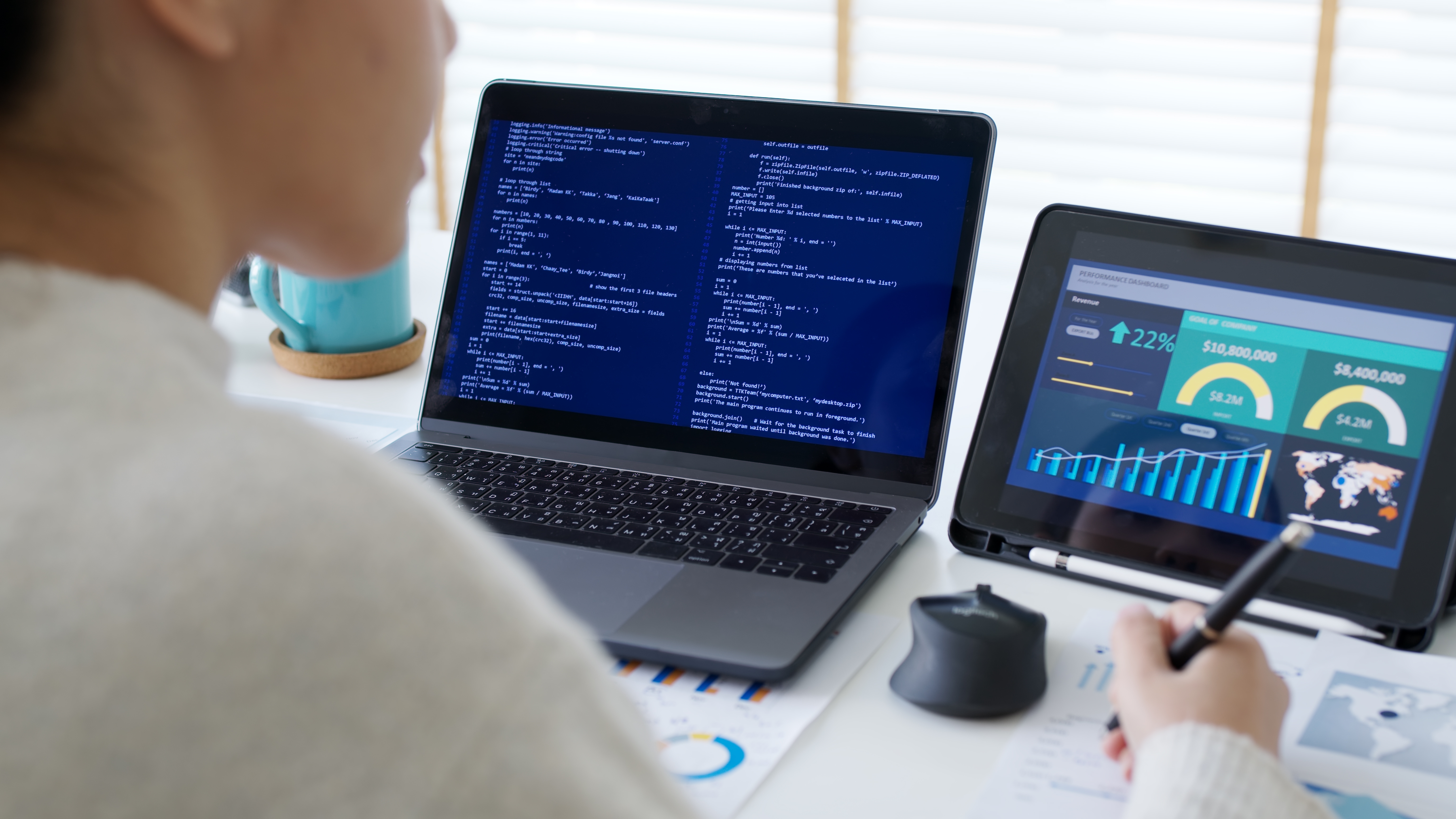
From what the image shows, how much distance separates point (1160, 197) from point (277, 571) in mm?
2765

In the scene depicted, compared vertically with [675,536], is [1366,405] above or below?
above

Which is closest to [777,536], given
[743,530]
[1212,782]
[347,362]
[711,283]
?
[743,530]

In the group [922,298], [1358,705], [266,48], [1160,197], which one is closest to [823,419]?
[922,298]

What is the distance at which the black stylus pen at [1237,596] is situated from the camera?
0.58 m

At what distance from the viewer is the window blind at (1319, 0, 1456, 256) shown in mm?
2465

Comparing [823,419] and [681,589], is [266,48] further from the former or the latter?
[823,419]

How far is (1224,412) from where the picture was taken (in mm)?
821

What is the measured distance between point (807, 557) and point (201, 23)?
56 centimetres

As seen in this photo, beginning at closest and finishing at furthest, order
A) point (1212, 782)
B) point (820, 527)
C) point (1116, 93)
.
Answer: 1. point (1212, 782)
2. point (820, 527)
3. point (1116, 93)

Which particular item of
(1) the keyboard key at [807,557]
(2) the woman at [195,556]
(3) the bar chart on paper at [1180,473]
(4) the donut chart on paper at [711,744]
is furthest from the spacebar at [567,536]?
(2) the woman at [195,556]

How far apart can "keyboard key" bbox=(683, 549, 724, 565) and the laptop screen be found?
0.52 feet

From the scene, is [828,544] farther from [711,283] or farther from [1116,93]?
[1116,93]

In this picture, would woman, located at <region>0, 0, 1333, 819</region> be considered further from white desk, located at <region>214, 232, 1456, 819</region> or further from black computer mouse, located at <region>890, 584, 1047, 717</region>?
black computer mouse, located at <region>890, 584, 1047, 717</region>

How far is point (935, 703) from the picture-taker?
2.24ft
